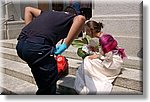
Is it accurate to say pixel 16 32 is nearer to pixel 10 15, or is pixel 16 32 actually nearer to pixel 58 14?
pixel 10 15

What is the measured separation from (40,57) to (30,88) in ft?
4.57

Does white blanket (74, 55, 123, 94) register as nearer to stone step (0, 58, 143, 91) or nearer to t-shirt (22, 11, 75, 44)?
stone step (0, 58, 143, 91)

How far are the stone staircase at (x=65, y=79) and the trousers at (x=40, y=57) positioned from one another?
2.64 ft

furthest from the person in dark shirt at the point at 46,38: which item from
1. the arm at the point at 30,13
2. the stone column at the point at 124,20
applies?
the stone column at the point at 124,20

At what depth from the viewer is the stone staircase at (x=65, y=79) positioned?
3234 millimetres

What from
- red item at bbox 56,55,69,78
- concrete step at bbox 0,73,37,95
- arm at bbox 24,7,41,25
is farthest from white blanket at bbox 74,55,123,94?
arm at bbox 24,7,41,25

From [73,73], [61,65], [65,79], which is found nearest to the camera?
[61,65]

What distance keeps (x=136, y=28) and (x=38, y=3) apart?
17.3 ft

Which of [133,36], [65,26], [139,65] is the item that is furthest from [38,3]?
[65,26]

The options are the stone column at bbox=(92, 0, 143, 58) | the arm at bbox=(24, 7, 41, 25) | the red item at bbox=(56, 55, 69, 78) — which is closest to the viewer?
the arm at bbox=(24, 7, 41, 25)

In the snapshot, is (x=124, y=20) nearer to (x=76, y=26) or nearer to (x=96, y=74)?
(x=96, y=74)

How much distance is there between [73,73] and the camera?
3.93 metres

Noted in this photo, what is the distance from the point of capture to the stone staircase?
323cm

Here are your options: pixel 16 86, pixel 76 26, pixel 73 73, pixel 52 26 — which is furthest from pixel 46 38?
pixel 16 86
